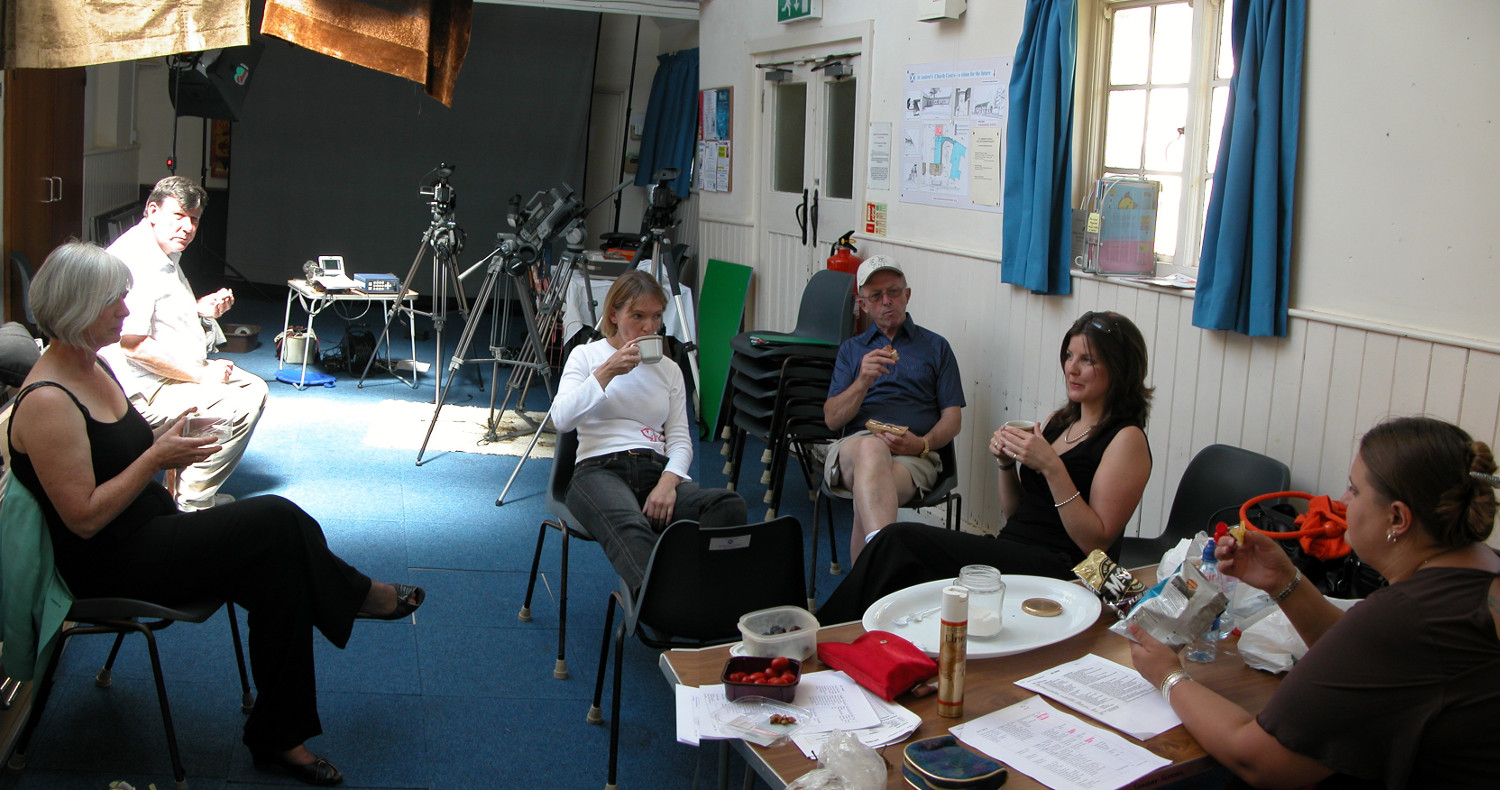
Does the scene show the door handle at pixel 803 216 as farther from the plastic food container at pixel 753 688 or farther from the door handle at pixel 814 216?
the plastic food container at pixel 753 688

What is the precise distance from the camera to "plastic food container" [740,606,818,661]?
1.85 m

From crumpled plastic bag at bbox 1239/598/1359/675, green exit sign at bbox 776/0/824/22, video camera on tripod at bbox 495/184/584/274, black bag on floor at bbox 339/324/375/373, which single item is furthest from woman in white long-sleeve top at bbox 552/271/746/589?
black bag on floor at bbox 339/324/375/373

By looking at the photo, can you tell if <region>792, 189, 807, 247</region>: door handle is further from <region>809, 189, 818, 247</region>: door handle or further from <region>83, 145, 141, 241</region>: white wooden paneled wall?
<region>83, 145, 141, 241</region>: white wooden paneled wall

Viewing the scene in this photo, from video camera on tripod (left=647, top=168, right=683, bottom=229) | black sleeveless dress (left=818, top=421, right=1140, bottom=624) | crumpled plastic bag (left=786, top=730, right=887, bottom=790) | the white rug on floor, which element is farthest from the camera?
video camera on tripod (left=647, top=168, right=683, bottom=229)

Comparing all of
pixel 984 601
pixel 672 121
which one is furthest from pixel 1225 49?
pixel 672 121

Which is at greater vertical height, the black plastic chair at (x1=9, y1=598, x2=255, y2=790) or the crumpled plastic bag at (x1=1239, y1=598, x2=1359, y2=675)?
the crumpled plastic bag at (x1=1239, y1=598, x2=1359, y2=675)

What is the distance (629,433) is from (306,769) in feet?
4.05

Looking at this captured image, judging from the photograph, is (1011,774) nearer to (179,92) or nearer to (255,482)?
(255,482)

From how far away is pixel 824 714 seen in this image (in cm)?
168

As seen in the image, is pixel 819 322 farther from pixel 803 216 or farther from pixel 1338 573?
pixel 1338 573

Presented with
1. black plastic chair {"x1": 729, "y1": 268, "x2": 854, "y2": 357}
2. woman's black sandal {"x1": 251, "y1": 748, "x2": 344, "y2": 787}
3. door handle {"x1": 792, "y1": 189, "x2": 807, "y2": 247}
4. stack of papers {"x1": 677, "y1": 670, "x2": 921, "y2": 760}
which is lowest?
woman's black sandal {"x1": 251, "y1": 748, "x2": 344, "y2": 787}

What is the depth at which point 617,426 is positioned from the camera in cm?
329

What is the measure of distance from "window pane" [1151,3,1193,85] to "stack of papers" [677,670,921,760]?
259cm

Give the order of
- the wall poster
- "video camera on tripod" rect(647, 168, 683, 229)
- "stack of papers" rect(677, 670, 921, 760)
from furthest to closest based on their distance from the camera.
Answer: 1. the wall poster
2. "video camera on tripod" rect(647, 168, 683, 229)
3. "stack of papers" rect(677, 670, 921, 760)
